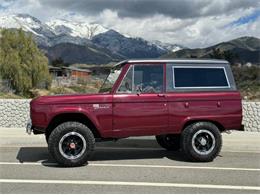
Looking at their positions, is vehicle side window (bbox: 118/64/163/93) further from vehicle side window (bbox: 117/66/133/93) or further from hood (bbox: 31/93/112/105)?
hood (bbox: 31/93/112/105)

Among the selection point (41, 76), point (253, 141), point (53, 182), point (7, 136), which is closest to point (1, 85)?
point (41, 76)

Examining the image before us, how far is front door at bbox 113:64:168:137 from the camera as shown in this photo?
8.84 meters

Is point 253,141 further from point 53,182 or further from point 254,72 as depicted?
point 254,72

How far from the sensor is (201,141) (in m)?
9.27

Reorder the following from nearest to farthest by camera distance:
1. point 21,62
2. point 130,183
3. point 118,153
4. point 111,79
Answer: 1. point 130,183
2. point 111,79
3. point 118,153
4. point 21,62

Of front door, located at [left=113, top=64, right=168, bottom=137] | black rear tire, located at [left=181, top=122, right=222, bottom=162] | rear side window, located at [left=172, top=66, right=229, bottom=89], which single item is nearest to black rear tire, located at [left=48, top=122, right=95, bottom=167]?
front door, located at [left=113, top=64, right=168, bottom=137]

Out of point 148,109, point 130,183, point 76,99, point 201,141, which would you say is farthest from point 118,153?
point 130,183

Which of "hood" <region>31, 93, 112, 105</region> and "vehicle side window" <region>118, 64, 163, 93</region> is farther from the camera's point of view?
"vehicle side window" <region>118, 64, 163, 93</region>

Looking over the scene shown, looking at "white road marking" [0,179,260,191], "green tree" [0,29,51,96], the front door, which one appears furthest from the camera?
"green tree" [0,29,51,96]

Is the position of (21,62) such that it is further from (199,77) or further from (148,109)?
(148,109)

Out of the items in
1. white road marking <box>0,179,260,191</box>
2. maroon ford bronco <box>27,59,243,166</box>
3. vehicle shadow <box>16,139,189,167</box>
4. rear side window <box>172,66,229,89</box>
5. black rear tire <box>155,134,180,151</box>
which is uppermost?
rear side window <box>172,66,229,89</box>

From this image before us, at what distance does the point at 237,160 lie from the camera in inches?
383

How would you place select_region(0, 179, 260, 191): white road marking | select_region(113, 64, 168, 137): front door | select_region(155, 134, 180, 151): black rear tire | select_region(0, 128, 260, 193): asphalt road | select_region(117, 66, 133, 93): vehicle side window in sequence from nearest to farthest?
select_region(0, 128, 260, 193): asphalt road
select_region(0, 179, 260, 191): white road marking
select_region(113, 64, 168, 137): front door
select_region(117, 66, 133, 93): vehicle side window
select_region(155, 134, 180, 151): black rear tire

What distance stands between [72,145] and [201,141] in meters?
2.62
